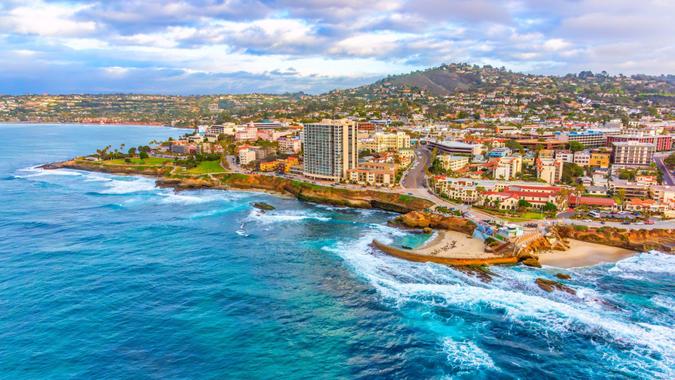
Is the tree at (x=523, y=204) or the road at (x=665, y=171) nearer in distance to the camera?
the tree at (x=523, y=204)

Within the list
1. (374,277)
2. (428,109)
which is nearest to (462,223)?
(374,277)

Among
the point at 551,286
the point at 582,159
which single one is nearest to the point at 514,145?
the point at 582,159

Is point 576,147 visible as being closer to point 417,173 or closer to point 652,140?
point 652,140

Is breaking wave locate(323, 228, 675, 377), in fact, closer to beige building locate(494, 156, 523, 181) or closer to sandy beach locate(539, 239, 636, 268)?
sandy beach locate(539, 239, 636, 268)

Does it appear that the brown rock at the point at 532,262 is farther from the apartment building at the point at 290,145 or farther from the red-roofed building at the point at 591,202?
the apartment building at the point at 290,145

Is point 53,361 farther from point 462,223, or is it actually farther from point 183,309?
point 462,223

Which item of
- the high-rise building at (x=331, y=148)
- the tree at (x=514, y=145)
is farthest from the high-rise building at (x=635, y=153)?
the high-rise building at (x=331, y=148)
